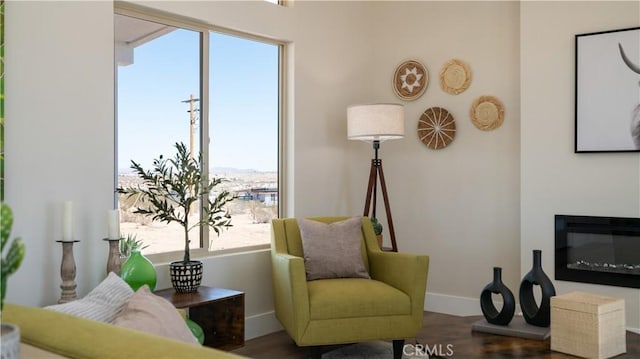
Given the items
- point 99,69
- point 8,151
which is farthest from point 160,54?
point 8,151

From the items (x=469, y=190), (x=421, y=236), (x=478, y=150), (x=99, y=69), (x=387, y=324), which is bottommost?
(x=387, y=324)

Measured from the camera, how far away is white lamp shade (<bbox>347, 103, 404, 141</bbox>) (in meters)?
4.54

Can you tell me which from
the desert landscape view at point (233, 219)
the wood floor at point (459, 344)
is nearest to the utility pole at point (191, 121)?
the desert landscape view at point (233, 219)

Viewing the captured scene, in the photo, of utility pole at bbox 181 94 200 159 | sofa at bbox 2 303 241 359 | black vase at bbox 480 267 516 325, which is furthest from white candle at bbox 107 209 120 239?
black vase at bbox 480 267 516 325

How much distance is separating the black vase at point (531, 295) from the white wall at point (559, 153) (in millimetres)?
562

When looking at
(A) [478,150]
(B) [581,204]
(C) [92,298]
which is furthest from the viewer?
(A) [478,150]

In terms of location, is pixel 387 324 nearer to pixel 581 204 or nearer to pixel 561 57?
pixel 581 204

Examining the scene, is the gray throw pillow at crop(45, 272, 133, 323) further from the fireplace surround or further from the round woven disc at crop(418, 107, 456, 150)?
the round woven disc at crop(418, 107, 456, 150)

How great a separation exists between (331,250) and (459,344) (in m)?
0.98

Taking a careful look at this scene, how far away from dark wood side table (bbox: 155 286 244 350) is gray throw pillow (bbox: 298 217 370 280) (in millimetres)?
552

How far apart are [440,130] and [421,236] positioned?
916mm

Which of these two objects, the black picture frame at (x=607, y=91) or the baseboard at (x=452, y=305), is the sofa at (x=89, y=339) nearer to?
the black picture frame at (x=607, y=91)

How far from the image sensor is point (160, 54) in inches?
156

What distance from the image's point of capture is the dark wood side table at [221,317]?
3.51 metres
